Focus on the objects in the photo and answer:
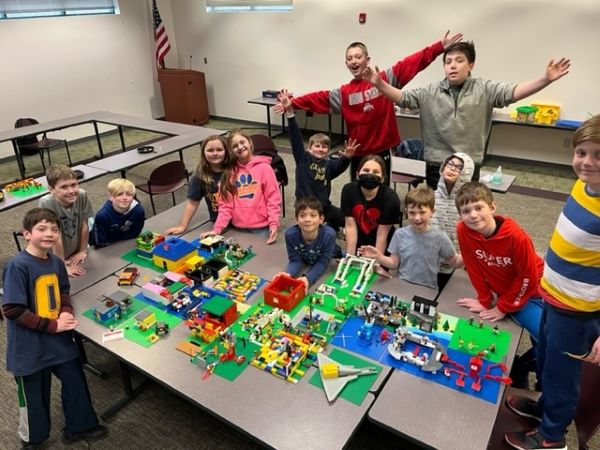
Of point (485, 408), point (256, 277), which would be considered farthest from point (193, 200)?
point (485, 408)

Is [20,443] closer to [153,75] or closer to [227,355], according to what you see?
[227,355]

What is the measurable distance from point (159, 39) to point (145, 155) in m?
4.51

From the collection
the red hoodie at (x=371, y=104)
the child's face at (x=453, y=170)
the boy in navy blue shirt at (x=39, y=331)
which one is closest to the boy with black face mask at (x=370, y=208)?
the child's face at (x=453, y=170)

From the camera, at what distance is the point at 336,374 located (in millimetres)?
1734

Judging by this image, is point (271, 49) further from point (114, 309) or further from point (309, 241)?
point (114, 309)

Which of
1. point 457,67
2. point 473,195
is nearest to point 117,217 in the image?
point 473,195

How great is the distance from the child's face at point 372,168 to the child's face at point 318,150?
28.3 inches

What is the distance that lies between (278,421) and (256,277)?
96cm

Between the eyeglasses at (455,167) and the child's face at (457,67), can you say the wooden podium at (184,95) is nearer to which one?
the child's face at (457,67)

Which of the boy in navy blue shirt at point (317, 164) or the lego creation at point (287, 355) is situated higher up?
the boy in navy blue shirt at point (317, 164)

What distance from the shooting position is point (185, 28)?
868 cm

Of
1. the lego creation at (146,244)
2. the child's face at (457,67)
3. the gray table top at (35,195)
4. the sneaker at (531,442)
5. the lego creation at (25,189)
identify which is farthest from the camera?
the lego creation at (25,189)

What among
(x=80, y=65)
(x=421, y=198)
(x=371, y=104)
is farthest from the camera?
(x=80, y=65)

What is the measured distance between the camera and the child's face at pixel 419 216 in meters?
2.34
